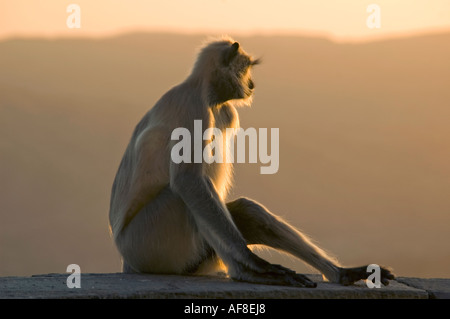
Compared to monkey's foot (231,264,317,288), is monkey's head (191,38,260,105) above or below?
above

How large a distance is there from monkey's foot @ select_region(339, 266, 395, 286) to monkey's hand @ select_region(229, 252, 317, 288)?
339mm

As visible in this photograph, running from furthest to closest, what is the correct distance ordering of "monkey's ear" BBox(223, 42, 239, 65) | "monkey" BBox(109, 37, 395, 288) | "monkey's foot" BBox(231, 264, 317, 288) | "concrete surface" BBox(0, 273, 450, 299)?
"monkey's ear" BBox(223, 42, 239, 65) → "monkey" BBox(109, 37, 395, 288) → "monkey's foot" BBox(231, 264, 317, 288) → "concrete surface" BBox(0, 273, 450, 299)

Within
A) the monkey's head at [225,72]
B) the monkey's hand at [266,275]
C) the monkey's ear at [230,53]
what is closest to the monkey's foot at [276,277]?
the monkey's hand at [266,275]

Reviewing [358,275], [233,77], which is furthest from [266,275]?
[233,77]

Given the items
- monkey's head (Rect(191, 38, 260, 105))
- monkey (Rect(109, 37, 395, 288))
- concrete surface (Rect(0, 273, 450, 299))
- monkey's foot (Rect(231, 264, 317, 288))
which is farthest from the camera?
monkey's head (Rect(191, 38, 260, 105))

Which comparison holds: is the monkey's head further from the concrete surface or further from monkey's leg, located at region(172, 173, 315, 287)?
the concrete surface

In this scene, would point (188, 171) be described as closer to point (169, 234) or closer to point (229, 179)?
point (169, 234)

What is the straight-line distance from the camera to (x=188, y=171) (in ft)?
14.4

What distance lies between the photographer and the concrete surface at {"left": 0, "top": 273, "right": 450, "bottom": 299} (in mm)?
3783

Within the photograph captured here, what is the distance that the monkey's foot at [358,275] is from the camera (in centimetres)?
434

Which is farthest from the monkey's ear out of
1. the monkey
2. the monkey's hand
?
the monkey's hand
